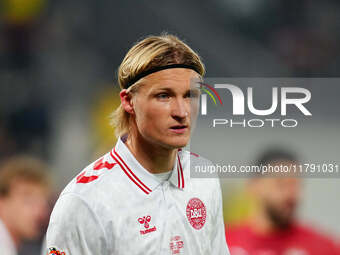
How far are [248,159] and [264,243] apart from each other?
183cm

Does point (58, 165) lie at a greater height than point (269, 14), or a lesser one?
lesser

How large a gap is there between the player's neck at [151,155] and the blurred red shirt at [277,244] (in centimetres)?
218

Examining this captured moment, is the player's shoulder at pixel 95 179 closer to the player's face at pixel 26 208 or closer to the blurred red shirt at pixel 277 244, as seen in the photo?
the blurred red shirt at pixel 277 244

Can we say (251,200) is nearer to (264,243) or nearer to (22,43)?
(264,243)

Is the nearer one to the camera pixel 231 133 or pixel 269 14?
pixel 231 133

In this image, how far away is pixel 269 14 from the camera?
27.7 ft

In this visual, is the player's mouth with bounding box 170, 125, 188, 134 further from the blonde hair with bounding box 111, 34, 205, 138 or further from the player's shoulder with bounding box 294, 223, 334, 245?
the player's shoulder with bounding box 294, 223, 334, 245

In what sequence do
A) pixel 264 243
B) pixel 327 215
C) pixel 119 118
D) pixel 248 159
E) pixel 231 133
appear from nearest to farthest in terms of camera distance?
pixel 119 118 < pixel 264 243 < pixel 327 215 < pixel 248 159 < pixel 231 133

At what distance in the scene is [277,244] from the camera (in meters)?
4.71

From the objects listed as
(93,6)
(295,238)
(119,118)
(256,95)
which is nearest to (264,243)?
(295,238)

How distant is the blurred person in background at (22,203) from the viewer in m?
5.09

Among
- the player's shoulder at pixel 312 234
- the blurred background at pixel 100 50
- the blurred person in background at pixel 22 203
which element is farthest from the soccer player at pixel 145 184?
the blurred background at pixel 100 50

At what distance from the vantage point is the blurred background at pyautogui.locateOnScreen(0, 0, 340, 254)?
7.38 m

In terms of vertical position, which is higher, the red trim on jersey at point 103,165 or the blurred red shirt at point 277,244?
the red trim on jersey at point 103,165
